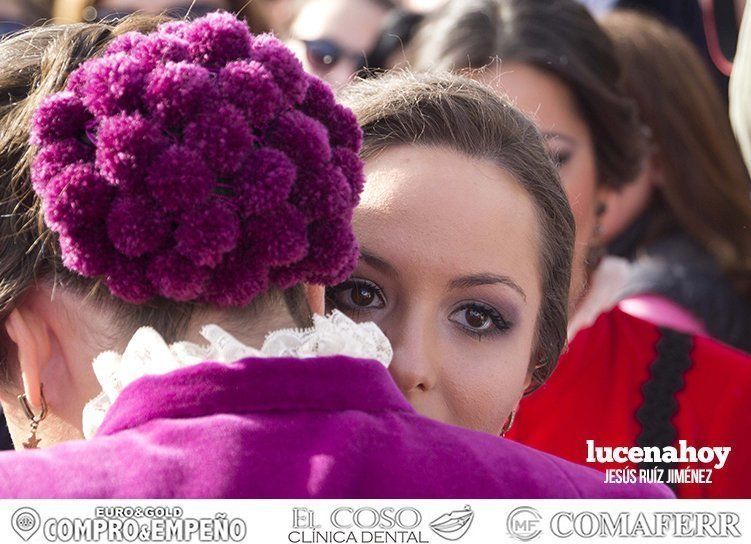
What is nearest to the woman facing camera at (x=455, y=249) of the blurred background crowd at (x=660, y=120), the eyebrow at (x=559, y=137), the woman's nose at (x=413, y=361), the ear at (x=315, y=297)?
the woman's nose at (x=413, y=361)

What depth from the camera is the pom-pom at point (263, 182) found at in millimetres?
1289

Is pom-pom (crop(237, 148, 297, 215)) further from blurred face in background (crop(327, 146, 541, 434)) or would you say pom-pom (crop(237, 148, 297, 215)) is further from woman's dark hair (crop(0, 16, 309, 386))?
blurred face in background (crop(327, 146, 541, 434))

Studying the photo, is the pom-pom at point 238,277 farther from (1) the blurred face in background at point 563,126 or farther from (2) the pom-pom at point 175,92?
(1) the blurred face in background at point 563,126

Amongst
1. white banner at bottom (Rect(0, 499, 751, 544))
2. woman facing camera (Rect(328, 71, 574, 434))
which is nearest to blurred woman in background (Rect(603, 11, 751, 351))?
woman facing camera (Rect(328, 71, 574, 434))

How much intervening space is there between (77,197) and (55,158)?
7 cm

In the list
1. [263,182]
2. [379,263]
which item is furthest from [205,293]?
[379,263]

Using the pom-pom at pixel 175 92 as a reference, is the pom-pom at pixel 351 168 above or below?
below

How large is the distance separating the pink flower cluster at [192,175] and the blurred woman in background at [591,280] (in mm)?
1263

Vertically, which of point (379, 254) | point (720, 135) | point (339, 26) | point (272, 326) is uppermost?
point (272, 326)

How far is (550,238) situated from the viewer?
2.01 meters

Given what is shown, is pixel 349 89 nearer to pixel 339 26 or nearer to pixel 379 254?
Answer: pixel 379 254

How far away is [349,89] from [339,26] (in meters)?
1.71

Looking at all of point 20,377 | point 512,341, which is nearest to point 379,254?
point 512,341

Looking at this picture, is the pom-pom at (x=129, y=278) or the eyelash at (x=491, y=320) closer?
the pom-pom at (x=129, y=278)
